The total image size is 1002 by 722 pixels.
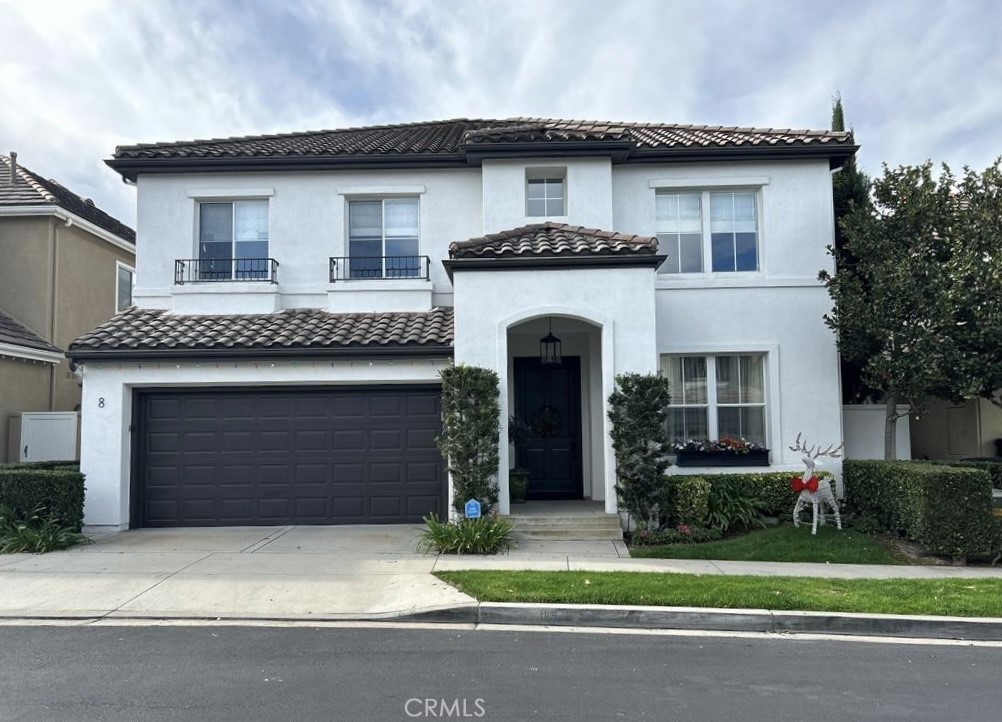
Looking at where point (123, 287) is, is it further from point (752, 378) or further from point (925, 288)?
point (925, 288)

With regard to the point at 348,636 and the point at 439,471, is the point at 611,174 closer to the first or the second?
the point at 439,471

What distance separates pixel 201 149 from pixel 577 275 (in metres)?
7.71

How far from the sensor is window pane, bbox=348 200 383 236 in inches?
508

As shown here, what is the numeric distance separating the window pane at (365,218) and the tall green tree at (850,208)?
834 centimetres

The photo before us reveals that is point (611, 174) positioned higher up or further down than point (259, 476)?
higher up

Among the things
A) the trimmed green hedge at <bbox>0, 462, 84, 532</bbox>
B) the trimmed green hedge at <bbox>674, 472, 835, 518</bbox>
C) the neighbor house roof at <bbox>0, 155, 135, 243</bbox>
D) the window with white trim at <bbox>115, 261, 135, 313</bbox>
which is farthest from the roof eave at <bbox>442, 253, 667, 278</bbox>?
the window with white trim at <bbox>115, 261, 135, 313</bbox>

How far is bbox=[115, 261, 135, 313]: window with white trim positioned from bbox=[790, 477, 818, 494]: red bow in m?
17.0

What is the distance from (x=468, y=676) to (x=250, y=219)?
10237 millimetres

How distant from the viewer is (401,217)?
42.3 ft

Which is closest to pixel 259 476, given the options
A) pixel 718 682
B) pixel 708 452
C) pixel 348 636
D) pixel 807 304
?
pixel 348 636

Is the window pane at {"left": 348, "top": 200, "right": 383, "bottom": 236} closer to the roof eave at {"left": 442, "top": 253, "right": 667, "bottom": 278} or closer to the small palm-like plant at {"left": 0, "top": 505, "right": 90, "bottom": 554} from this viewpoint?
the roof eave at {"left": 442, "top": 253, "right": 667, "bottom": 278}

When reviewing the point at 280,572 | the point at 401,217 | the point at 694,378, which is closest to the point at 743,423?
the point at 694,378

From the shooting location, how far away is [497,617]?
6.70m

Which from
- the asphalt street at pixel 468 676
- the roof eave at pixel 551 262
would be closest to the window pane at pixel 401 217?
the roof eave at pixel 551 262
